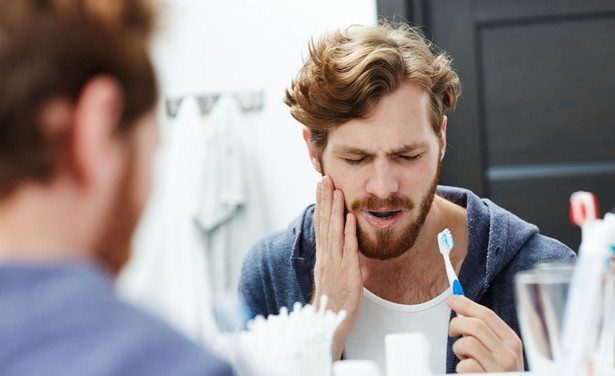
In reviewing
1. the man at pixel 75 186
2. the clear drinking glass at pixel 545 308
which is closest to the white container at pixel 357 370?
the clear drinking glass at pixel 545 308

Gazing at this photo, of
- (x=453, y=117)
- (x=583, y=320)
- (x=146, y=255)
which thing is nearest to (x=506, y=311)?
(x=583, y=320)

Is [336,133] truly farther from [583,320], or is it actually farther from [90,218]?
[90,218]

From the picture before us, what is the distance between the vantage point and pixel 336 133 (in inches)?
52.9

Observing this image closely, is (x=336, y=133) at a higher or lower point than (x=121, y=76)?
lower

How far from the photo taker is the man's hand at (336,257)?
127cm

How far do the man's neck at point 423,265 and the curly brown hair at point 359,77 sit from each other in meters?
0.18

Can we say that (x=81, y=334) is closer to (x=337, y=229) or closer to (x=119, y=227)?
(x=119, y=227)

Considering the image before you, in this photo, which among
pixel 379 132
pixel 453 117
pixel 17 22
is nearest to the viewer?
pixel 17 22

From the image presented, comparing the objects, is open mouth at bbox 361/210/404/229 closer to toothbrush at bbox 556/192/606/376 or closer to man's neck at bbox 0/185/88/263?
toothbrush at bbox 556/192/606/376

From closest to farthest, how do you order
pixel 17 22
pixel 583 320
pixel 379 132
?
pixel 17 22 < pixel 583 320 < pixel 379 132

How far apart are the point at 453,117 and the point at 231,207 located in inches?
28.4

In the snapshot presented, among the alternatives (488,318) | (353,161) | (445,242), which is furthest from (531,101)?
(488,318)

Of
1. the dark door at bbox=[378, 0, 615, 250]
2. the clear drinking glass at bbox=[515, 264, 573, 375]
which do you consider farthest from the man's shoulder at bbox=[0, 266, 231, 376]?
the dark door at bbox=[378, 0, 615, 250]

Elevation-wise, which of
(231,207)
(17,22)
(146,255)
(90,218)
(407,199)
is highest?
(17,22)
